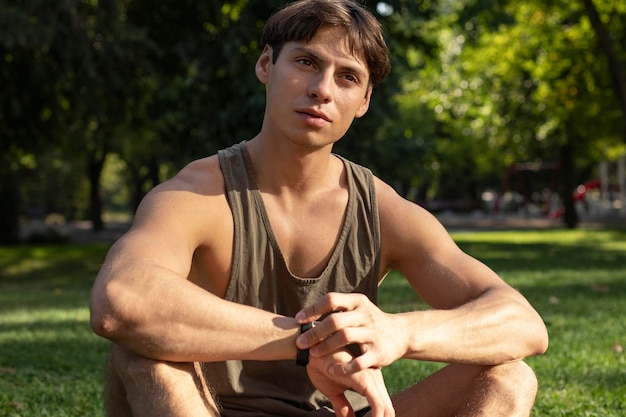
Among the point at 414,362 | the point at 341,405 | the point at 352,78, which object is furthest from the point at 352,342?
the point at 414,362

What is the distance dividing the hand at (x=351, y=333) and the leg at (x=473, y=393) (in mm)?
355

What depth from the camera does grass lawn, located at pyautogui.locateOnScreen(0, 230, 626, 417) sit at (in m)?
5.34

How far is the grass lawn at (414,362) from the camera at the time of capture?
534 centimetres

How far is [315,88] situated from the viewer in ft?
10.3

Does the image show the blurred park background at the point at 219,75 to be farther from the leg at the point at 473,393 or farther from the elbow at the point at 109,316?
the elbow at the point at 109,316

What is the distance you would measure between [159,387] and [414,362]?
173 inches

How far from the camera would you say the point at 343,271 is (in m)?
3.25

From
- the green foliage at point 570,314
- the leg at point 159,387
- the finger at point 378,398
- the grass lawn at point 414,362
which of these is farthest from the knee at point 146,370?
the green foliage at point 570,314

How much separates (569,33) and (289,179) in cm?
2355

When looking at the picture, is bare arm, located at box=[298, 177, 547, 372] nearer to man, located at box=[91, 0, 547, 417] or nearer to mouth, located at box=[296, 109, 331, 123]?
man, located at box=[91, 0, 547, 417]

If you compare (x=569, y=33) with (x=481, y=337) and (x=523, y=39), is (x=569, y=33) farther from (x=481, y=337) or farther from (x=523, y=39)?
(x=481, y=337)

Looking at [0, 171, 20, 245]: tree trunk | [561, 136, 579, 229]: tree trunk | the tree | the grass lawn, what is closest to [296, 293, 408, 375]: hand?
the grass lawn

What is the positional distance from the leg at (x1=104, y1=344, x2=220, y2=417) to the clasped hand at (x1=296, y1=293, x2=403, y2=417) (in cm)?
34

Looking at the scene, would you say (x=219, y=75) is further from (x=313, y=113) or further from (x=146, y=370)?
(x=146, y=370)
